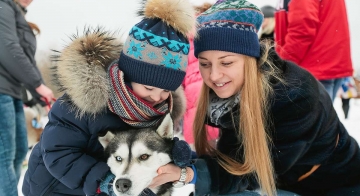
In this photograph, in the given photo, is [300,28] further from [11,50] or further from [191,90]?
[11,50]

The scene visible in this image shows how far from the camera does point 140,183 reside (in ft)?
4.05

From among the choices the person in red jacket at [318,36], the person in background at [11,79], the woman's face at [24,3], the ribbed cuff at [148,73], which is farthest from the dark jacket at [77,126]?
the person in red jacket at [318,36]

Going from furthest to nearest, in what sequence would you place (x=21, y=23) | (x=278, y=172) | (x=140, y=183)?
(x=21, y=23) → (x=278, y=172) → (x=140, y=183)

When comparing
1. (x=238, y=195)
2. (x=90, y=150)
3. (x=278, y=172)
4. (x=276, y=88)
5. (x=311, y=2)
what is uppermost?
(x=311, y=2)

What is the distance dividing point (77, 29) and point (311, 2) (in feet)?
5.68

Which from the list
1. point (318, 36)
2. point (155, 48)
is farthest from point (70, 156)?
point (318, 36)

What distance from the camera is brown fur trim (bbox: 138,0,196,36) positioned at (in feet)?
4.49

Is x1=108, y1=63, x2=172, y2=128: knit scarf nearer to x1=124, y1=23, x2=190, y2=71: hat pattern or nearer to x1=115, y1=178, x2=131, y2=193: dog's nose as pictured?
x1=124, y1=23, x2=190, y2=71: hat pattern

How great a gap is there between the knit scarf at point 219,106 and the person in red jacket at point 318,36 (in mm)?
1025

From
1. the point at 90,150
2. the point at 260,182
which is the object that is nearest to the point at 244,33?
the point at 260,182

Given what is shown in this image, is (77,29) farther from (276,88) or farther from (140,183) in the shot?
(276,88)

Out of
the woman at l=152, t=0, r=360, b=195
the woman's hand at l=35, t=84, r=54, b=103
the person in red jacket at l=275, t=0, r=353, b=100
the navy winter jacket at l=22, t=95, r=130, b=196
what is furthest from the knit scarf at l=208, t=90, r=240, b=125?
the woman's hand at l=35, t=84, r=54, b=103

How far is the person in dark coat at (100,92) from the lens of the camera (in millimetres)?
1312

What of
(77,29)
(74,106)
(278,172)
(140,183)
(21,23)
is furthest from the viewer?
(21,23)
